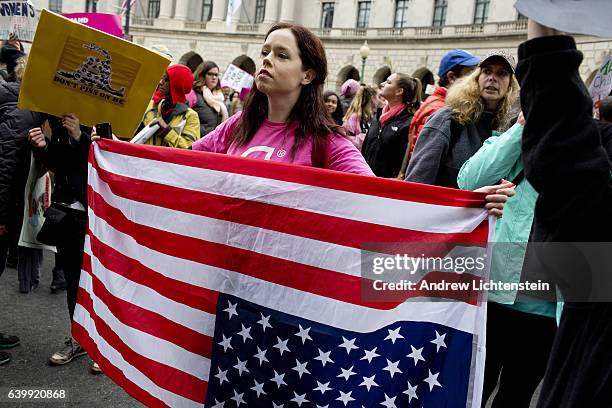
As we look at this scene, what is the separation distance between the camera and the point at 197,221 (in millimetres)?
2668

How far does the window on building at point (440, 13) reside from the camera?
38875 mm

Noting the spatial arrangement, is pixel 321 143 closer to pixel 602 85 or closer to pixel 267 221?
pixel 267 221

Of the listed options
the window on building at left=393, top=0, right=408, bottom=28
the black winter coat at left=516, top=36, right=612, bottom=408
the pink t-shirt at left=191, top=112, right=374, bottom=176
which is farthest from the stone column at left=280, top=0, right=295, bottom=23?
the black winter coat at left=516, top=36, right=612, bottom=408

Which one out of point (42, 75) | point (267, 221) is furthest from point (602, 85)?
point (42, 75)

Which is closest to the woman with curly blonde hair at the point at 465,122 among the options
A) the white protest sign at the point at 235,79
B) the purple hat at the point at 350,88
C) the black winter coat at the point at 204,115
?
the black winter coat at the point at 204,115

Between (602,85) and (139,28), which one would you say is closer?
(602,85)

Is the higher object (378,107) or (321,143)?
(378,107)

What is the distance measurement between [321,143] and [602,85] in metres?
3.44

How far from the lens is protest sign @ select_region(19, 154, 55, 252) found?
4574mm

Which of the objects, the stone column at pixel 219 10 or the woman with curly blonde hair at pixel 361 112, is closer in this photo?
the woman with curly blonde hair at pixel 361 112

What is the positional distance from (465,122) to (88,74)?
84.5 inches

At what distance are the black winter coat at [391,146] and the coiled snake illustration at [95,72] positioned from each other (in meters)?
3.31

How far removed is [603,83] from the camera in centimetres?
504

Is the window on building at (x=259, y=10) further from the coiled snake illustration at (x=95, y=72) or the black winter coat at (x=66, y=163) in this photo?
the coiled snake illustration at (x=95, y=72)
